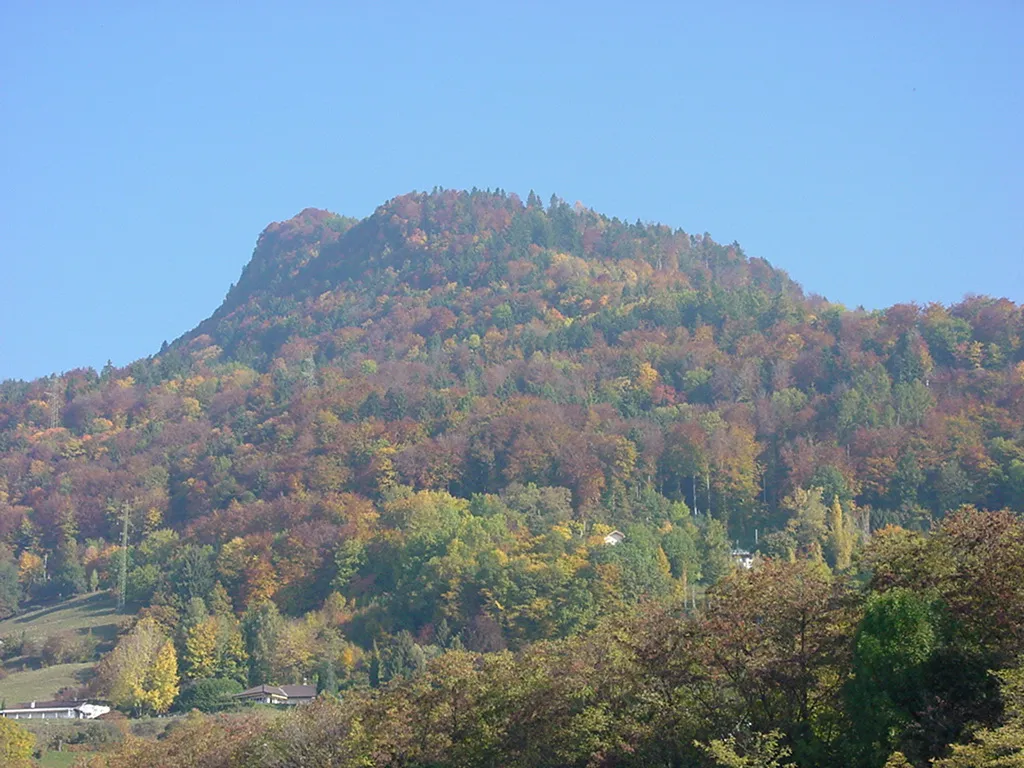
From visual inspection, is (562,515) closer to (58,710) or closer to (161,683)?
(161,683)

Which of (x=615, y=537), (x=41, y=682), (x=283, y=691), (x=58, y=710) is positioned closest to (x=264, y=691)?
(x=283, y=691)

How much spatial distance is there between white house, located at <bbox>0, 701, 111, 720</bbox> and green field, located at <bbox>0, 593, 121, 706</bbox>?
2195 mm

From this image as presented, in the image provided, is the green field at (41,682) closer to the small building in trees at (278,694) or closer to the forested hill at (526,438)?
the forested hill at (526,438)

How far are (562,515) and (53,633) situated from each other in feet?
104

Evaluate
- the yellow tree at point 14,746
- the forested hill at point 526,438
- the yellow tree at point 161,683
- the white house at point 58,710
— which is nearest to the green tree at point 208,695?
the yellow tree at point 161,683

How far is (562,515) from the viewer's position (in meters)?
89.4

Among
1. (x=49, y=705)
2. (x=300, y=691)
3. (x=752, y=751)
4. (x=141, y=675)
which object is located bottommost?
(x=300, y=691)

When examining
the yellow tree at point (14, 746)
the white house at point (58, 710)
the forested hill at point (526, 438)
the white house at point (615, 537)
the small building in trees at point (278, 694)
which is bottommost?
the small building in trees at point (278, 694)

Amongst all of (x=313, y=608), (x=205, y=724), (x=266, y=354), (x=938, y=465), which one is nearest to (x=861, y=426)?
(x=938, y=465)

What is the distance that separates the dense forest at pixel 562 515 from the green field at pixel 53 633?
110 inches

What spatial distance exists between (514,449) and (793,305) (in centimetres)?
3895

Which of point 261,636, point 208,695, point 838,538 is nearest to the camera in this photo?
point 208,695

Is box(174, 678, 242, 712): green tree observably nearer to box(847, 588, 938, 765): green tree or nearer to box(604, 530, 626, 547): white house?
box(604, 530, 626, 547): white house

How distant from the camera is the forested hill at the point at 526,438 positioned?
83562 millimetres
